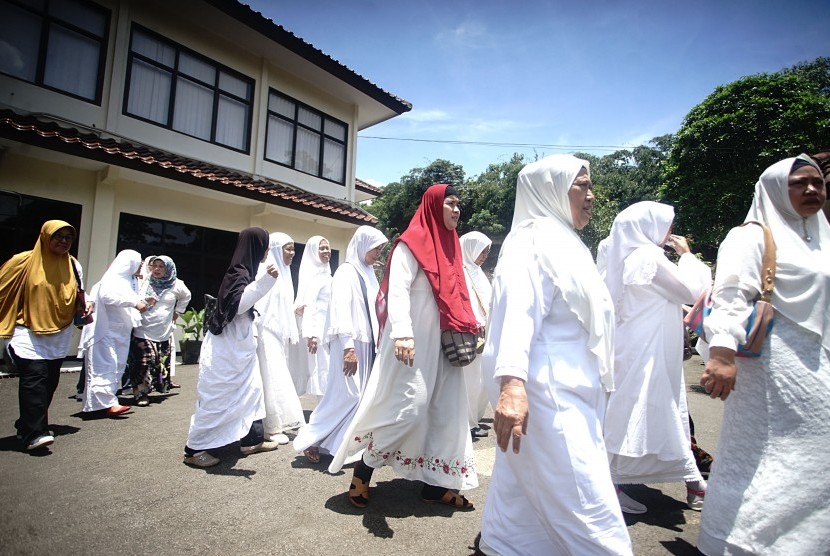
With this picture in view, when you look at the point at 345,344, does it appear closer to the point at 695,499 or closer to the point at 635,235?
the point at 635,235

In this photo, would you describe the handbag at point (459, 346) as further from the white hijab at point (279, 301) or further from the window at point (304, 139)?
the window at point (304, 139)

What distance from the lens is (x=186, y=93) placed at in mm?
9703

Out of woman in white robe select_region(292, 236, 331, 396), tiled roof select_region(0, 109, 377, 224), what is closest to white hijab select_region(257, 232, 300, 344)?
woman in white robe select_region(292, 236, 331, 396)

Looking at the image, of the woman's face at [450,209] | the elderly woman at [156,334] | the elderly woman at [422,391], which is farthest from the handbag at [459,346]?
the elderly woman at [156,334]

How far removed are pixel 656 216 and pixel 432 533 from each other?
2421 millimetres

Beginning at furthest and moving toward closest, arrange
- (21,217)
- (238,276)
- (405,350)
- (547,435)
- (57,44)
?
1. (57,44)
2. (21,217)
3. (238,276)
4. (405,350)
5. (547,435)

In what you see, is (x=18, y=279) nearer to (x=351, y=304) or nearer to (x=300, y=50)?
(x=351, y=304)

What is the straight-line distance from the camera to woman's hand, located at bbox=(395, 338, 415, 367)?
8.35ft

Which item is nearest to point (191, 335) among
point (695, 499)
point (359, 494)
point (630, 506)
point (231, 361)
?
point (231, 361)

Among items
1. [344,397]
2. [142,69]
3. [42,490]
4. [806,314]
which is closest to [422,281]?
[344,397]

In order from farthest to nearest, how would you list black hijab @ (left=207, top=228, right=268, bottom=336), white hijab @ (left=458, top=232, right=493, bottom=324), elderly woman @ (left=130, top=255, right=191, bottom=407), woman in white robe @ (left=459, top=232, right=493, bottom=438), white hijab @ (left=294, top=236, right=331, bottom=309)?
elderly woman @ (left=130, top=255, right=191, bottom=407)
white hijab @ (left=294, top=236, right=331, bottom=309)
white hijab @ (left=458, top=232, right=493, bottom=324)
woman in white robe @ (left=459, top=232, right=493, bottom=438)
black hijab @ (left=207, top=228, right=268, bottom=336)

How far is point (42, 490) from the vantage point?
3016mm

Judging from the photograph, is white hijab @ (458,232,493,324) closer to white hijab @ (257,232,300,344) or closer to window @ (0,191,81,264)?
white hijab @ (257,232,300,344)

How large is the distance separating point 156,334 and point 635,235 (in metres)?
5.93
